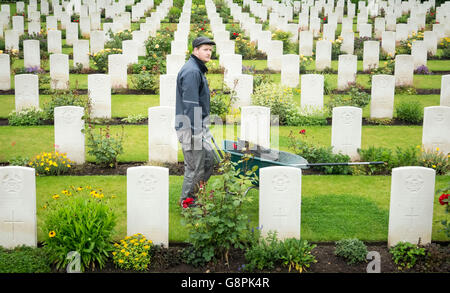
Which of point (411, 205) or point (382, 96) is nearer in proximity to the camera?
point (411, 205)

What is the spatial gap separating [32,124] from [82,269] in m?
5.85

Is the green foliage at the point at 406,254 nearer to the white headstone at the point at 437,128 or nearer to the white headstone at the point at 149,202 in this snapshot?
the white headstone at the point at 149,202

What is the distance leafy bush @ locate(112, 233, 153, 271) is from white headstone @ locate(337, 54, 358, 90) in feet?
27.7

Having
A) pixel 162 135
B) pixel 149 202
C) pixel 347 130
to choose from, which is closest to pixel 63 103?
pixel 162 135

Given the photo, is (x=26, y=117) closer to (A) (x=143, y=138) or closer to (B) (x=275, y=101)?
(A) (x=143, y=138)

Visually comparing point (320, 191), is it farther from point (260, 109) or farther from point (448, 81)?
point (448, 81)

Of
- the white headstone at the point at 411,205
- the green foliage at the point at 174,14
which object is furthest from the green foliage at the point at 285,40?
the white headstone at the point at 411,205

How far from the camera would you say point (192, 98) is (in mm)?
6332

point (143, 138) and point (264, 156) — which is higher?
point (264, 156)

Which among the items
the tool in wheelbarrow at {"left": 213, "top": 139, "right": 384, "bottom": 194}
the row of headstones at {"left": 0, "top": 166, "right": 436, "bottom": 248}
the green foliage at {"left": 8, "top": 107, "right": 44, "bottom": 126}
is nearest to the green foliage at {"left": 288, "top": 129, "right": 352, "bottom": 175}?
the tool in wheelbarrow at {"left": 213, "top": 139, "right": 384, "bottom": 194}

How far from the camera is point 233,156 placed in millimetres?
6617

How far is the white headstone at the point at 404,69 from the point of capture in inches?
508

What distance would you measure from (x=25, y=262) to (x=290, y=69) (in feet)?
29.0

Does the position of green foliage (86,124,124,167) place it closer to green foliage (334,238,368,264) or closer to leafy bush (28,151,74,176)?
leafy bush (28,151,74,176)
